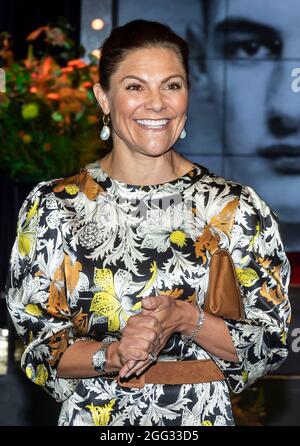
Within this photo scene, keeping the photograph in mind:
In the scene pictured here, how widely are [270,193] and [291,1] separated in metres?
1.19

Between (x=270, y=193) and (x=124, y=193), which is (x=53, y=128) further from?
(x=124, y=193)

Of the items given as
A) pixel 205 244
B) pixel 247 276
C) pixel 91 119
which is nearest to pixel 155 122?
pixel 205 244

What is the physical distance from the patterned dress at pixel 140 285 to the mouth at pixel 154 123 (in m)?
0.19

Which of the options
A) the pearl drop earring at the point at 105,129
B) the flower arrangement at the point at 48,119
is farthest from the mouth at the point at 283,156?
the pearl drop earring at the point at 105,129

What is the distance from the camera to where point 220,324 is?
9.51ft

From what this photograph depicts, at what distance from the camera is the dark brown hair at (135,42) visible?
302 cm

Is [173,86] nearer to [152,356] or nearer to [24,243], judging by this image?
[24,243]

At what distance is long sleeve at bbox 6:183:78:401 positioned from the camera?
2.92 metres

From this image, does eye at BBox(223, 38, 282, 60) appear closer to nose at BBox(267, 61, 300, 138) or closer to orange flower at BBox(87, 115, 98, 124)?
nose at BBox(267, 61, 300, 138)

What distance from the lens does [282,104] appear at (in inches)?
302

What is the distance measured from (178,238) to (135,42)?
49 centimetres

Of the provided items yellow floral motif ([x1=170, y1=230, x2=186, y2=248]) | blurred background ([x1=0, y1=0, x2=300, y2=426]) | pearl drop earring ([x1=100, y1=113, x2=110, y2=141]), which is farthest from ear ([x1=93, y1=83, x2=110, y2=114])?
blurred background ([x1=0, y1=0, x2=300, y2=426])

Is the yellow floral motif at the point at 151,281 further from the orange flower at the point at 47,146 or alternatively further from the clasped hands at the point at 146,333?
the orange flower at the point at 47,146
